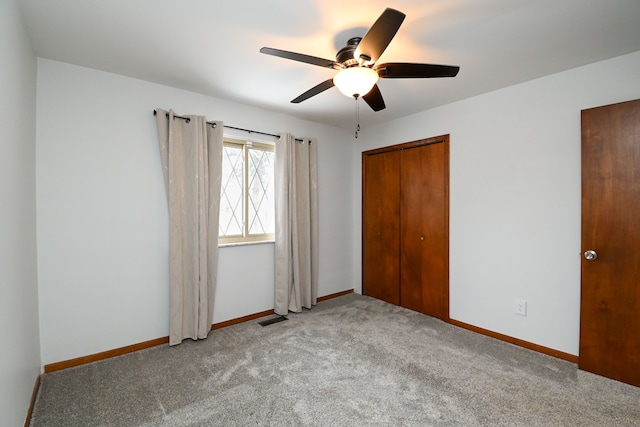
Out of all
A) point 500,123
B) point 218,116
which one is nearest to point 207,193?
point 218,116

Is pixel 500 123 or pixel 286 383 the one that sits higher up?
pixel 500 123

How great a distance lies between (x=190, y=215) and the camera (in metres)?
2.70

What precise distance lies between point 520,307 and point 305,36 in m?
2.84

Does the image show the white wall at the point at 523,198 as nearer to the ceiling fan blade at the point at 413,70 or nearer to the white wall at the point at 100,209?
the ceiling fan blade at the point at 413,70

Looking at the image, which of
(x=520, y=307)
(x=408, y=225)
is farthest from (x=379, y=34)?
(x=520, y=307)

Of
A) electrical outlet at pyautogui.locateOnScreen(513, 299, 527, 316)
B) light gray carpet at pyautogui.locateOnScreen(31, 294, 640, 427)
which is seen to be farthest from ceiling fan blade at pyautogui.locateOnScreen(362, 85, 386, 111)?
electrical outlet at pyautogui.locateOnScreen(513, 299, 527, 316)

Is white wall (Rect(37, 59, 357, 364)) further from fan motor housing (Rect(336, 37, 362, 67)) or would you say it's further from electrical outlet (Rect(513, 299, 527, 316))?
electrical outlet (Rect(513, 299, 527, 316))

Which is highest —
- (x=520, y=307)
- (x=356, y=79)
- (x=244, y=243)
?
(x=356, y=79)

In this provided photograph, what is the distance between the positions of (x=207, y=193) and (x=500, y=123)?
284 centimetres

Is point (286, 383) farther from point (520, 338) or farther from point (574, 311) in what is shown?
point (574, 311)

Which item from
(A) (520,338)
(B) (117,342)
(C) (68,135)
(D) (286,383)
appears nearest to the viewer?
(D) (286,383)

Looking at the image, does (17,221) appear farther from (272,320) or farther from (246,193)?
(272,320)

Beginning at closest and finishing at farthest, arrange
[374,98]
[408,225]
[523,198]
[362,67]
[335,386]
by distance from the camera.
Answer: [362,67], [335,386], [374,98], [523,198], [408,225]

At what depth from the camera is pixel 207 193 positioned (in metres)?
2.78
